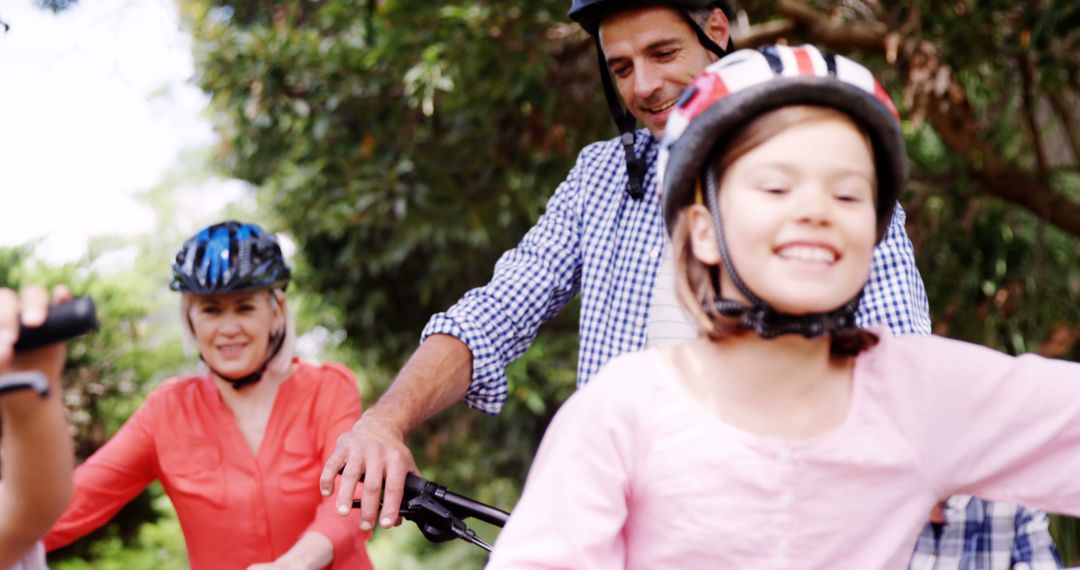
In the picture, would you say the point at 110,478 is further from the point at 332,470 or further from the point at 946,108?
the point at 946,108

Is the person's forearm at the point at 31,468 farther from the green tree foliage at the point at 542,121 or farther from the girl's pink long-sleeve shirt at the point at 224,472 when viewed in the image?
the green tree foliage at the point at 542,121

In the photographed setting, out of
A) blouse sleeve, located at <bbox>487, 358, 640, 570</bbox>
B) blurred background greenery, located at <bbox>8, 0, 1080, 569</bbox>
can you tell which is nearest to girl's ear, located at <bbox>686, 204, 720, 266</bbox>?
blouse sleeve, located at <bbox>487, 358, 640, 570</bbox>

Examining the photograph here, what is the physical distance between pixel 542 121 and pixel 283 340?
293 cm

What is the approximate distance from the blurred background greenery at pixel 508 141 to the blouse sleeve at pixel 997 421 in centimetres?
401

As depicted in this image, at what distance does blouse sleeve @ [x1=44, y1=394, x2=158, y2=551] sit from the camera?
3803mm

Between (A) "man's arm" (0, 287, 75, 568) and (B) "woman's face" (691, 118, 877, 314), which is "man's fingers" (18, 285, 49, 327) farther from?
(B) "woman's face" (691, 118, 877, 314)

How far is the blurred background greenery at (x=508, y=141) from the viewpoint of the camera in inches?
247

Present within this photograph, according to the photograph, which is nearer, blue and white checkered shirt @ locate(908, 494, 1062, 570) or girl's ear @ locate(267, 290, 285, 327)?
blue and white checkered shirt @ locate(908, 494, 1062, 570)

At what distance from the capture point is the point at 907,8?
6.16 metres

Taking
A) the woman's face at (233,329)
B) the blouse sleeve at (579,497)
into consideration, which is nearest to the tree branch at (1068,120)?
the woman's face at (233,329)

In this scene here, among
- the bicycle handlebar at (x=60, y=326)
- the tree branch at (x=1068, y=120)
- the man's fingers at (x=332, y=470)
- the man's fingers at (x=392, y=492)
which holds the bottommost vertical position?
the man's fingers at (x=392, y=492)

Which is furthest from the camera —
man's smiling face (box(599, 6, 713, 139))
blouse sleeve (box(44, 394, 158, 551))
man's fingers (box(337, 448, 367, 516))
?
blouse sleeve (box(44, 394, 158, 551))

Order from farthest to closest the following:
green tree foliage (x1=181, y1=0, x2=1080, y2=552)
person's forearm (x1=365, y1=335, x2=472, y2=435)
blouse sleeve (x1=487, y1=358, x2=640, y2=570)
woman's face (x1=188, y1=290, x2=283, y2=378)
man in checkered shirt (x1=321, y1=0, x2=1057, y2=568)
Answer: green tree foliage (x1=181, y1=0, x2=1080, y2=552), woman's face (x1=188, y1=290, x2=283, y2=378), man in checkered shirt (x1=321, y1=0, x2=1057, y2=568), person's forearm (x1=365, y1=335, x2=472, y2=435), blouse sleeve (x1=487, y1=358, x2=640, y2=570)

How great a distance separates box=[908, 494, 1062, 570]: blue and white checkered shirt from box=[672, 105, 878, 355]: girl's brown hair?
0.44m
